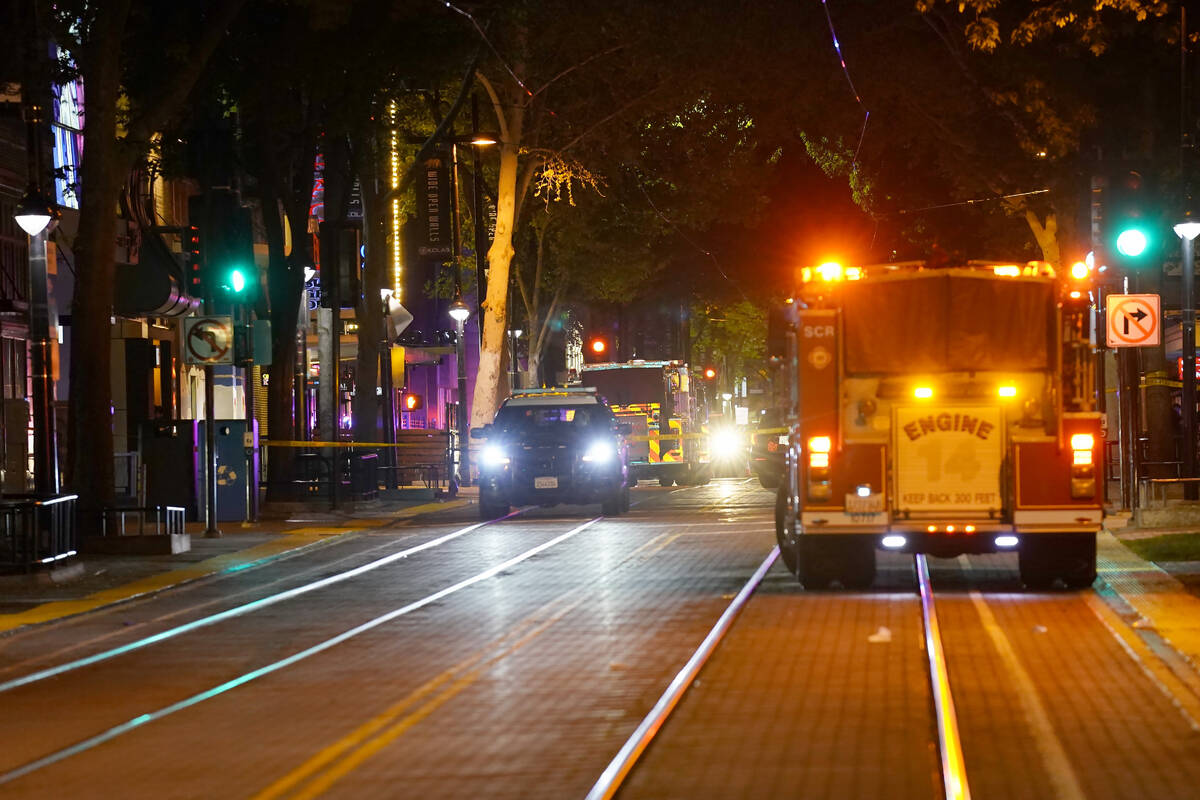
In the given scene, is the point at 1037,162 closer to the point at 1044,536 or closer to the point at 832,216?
the point at 1044,536

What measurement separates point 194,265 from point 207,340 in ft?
5.39

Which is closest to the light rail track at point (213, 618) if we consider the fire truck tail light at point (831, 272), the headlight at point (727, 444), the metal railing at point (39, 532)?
the metal railing at point (39, 532)

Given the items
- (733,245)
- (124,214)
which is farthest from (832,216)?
(124,214)

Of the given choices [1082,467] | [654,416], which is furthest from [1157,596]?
[654,416]

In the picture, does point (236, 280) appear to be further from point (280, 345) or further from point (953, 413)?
point (953, 413)

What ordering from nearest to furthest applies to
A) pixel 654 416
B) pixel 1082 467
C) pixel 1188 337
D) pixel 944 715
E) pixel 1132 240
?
pixel 944 715
pixel 1082 467
pixel 1132 240
pixel 1188 337
pixel 654 416

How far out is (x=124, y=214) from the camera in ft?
133

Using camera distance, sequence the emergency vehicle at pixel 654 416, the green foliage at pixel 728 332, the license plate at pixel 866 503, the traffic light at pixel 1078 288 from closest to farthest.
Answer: the license plate at pixel 866 503, the traffic light at pixel 1078 288, the emergency vehicle at pixel 654 416, the green foliage at pixel 728 332

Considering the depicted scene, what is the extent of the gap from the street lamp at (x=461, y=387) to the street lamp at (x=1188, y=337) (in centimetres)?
1865

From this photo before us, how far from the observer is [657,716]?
33.9ft

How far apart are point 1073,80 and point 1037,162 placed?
10.7 feet

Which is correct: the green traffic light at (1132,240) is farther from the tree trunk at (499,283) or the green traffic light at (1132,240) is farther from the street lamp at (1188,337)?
the tree trunk at (499,283)

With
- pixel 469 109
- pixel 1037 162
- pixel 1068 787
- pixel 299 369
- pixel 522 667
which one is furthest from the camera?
pixel 469 109

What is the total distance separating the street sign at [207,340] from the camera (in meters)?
25.8
